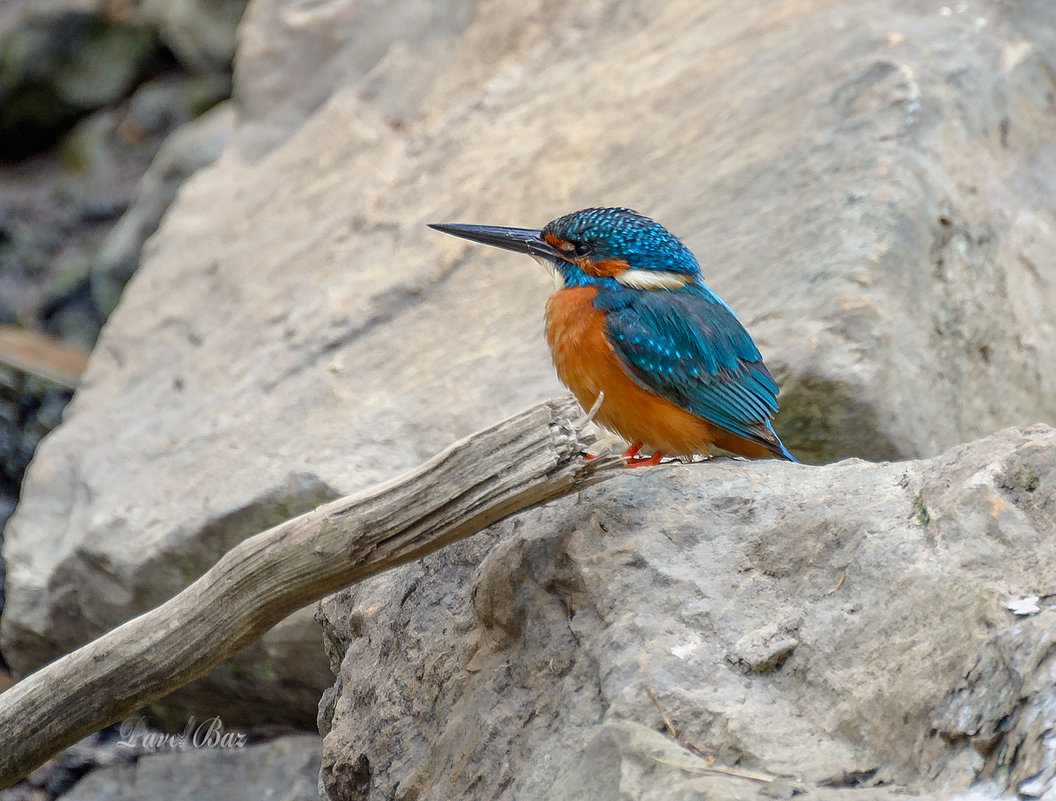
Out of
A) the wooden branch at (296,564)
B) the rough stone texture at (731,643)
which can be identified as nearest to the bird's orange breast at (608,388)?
the rough stone texture at (731,643)

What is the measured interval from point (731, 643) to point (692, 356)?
3.53 ft

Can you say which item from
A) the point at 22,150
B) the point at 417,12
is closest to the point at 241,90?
the point at 417,12

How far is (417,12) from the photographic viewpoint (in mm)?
6512

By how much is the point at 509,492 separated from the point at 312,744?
223 centimetres

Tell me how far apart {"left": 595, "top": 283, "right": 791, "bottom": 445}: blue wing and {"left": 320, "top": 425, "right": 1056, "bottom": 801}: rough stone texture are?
29 cm

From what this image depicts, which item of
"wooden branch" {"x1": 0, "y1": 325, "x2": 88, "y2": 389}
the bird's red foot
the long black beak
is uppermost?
the long black beak

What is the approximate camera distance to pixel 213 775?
4035mm

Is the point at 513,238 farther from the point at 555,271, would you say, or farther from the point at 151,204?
the point at 151,204

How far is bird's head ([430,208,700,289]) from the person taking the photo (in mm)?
3203

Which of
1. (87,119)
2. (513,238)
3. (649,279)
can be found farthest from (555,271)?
(87,119)
